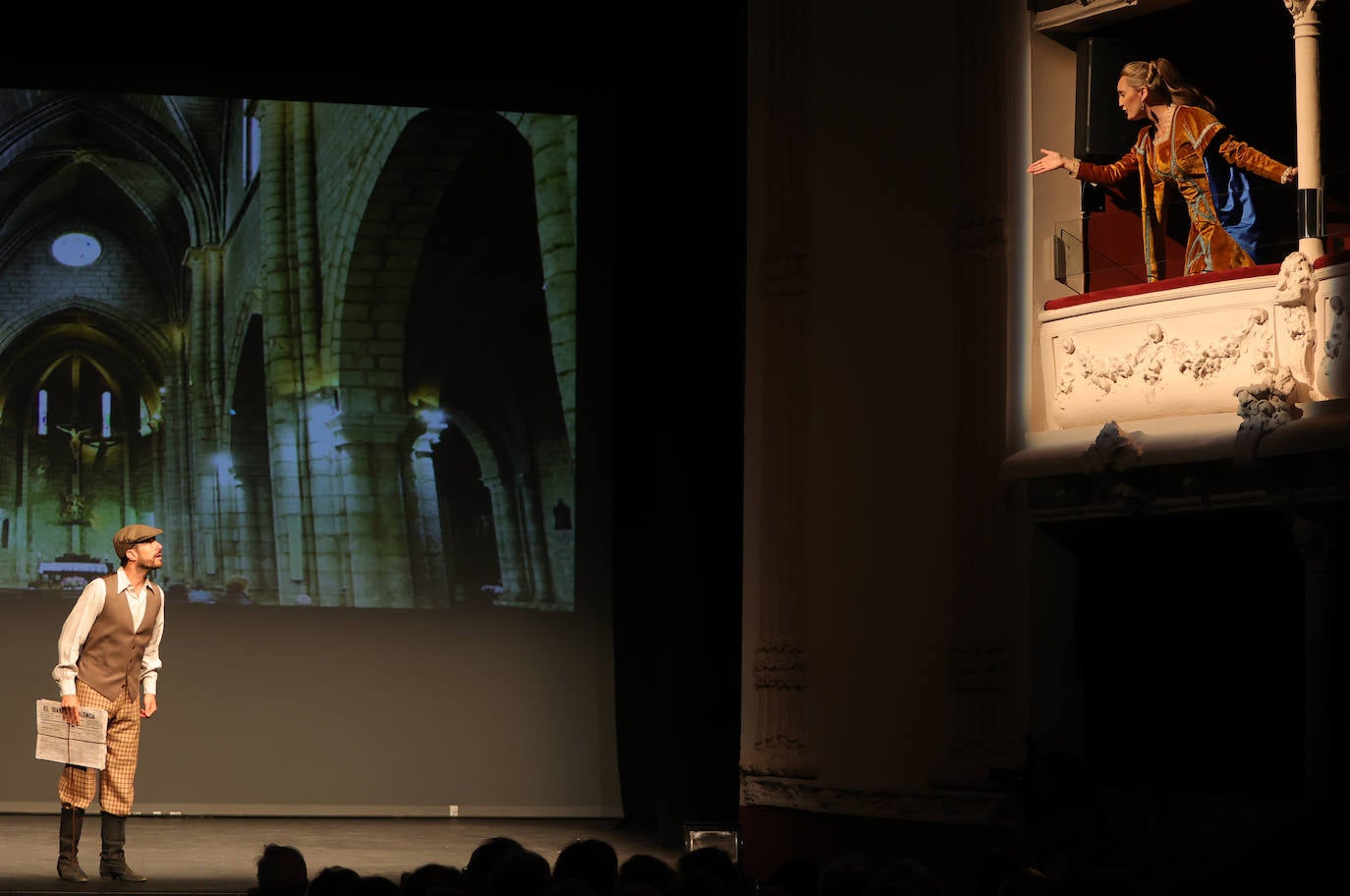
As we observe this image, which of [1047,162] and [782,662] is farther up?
[1047,162]

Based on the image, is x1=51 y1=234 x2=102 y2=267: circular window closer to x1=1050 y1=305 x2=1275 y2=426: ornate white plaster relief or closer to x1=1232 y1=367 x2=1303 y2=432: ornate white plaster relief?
x1=1050 y1=305 x2=1275 y2=426: ornate white plaster relief

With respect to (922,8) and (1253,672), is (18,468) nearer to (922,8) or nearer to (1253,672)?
(922,8)

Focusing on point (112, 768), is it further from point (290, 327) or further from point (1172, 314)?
point (1172, 314)

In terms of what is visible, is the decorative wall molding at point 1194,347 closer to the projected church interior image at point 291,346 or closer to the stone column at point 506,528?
the projected church interior image at point 291,346

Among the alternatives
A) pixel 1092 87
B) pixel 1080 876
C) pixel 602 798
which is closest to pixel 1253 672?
pixel 1092 87

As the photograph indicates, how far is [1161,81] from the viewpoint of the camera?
25.3 ft

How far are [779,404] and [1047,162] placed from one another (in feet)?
5.89

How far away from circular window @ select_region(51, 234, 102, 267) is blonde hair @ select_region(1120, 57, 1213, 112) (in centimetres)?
540

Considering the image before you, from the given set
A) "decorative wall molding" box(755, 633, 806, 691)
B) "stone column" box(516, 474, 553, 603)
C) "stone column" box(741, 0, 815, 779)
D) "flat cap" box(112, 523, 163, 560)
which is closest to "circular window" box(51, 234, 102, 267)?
"stone column" box(516, 474, 553, 603)

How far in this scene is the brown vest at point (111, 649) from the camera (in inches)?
254

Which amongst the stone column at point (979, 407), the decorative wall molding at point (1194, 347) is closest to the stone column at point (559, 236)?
the stone column at point (979, 407)

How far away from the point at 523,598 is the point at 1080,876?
7.07 meters

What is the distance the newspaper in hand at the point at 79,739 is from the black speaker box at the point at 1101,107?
5.12 metres

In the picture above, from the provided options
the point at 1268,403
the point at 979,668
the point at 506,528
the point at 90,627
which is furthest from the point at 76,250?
the point at 1268,403
